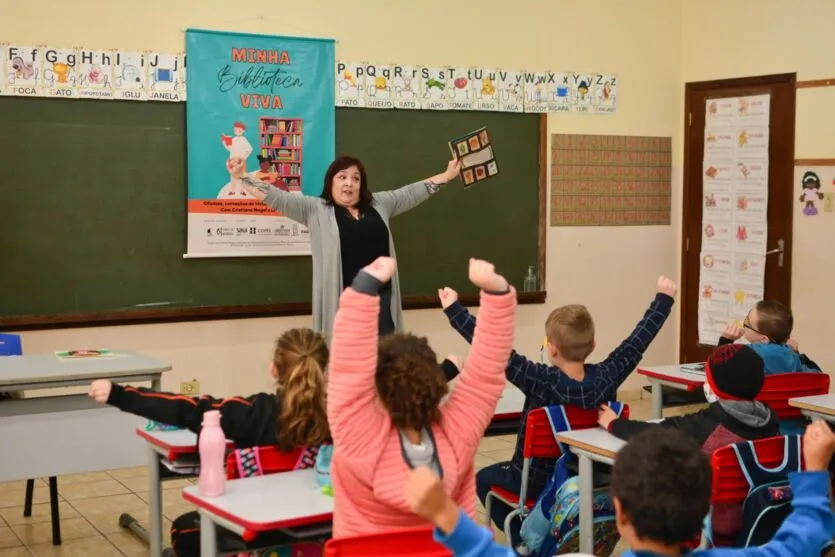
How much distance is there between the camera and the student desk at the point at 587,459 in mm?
3223

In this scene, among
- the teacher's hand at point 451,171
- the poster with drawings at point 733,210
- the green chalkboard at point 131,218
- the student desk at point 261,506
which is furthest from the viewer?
the poster with drawings at point 733,210

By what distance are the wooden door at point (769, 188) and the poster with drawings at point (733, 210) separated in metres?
0.04

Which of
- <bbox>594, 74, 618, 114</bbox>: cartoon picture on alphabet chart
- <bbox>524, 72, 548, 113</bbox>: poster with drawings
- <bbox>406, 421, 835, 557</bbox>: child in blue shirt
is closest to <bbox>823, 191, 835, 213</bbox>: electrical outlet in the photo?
<bbox>594, 74, 618, 114</bbox>: cartoon picture on alphabet chart

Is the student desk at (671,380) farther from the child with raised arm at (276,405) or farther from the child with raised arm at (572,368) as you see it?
the child with raised arm at (276,405)

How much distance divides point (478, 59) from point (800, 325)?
9.06 ft

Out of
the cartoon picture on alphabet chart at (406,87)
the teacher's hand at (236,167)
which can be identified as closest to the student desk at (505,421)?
the teacher's hand at (236,167)

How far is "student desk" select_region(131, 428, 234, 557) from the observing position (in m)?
3.34

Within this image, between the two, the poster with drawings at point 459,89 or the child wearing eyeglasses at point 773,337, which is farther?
the poster with drawings at point 459,89

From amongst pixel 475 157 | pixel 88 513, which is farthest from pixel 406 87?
pixel 88 513

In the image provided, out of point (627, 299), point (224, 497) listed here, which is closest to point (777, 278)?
point (627, 299)

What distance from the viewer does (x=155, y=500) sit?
12.3 feet

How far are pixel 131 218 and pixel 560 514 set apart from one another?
137 inches

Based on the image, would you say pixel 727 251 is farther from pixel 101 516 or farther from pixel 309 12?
pixel 101 516

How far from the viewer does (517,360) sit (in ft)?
11.5
